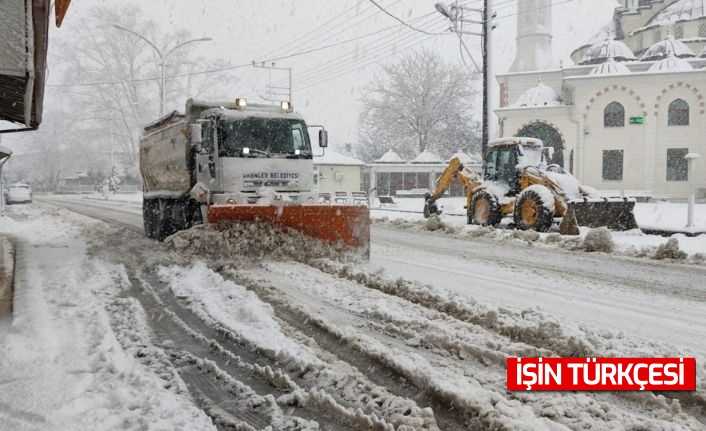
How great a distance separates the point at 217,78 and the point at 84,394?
52883 mm

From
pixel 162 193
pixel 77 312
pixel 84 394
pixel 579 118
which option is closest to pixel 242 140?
pixel 162 193

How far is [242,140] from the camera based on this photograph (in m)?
10.2

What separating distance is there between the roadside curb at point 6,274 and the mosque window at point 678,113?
33792 mm

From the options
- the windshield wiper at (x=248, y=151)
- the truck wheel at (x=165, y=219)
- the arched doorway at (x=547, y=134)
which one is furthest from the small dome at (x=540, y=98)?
the windshield wiper at (x=248, y=151)

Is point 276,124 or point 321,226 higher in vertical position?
point 276,124

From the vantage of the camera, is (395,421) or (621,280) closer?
(395,421)

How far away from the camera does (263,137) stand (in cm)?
1050

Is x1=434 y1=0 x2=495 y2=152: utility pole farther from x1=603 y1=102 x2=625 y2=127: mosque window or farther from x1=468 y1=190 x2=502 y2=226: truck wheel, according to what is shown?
x1=603 y1=102 x2=625 y2=127: mosque window

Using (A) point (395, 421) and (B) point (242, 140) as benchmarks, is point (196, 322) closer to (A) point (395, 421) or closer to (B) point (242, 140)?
(A) point (395, 421)

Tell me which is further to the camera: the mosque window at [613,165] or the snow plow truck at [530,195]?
the mosque window at [613,165]

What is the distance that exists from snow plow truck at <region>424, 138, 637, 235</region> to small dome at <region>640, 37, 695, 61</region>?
2494 cm

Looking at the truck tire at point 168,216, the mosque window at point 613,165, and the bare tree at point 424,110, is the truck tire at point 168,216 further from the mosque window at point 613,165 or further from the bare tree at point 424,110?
the bare tree at point 424,110

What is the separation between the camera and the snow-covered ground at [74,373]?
3252 mm

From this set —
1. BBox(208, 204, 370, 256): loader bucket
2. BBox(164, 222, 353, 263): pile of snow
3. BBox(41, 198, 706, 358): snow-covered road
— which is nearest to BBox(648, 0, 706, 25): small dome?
BBox(41, 198, 706, 358): snow-covered road
